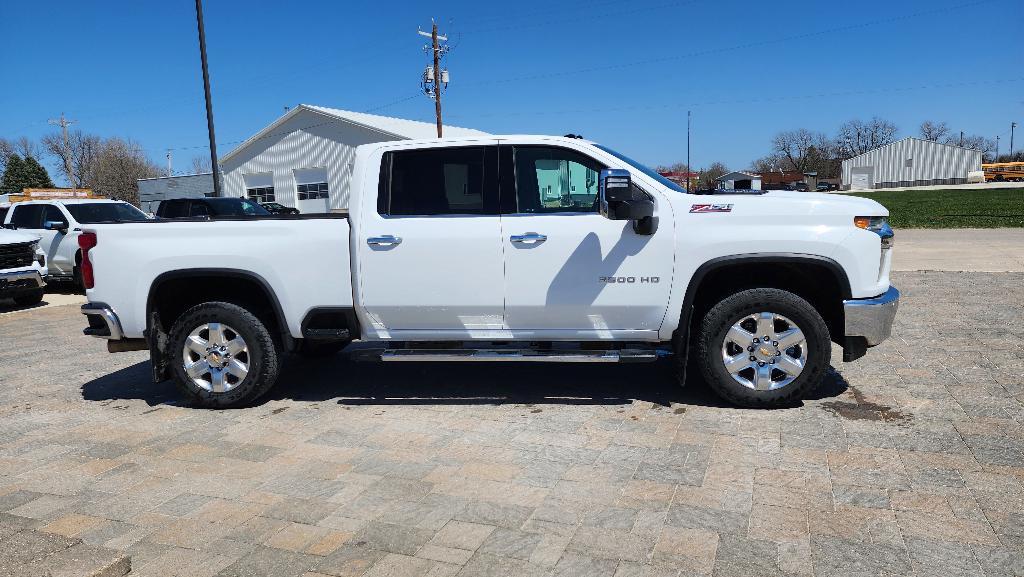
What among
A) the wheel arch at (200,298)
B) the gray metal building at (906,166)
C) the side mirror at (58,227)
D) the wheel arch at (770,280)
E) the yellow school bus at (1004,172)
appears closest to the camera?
the wheel arch at (770,280)

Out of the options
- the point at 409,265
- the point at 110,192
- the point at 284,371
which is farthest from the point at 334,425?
the point at 110,192

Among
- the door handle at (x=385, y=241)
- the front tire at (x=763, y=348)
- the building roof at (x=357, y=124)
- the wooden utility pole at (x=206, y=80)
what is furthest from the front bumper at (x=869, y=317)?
the building roof at (x=357, y=124)

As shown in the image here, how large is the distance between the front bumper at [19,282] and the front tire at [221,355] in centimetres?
736

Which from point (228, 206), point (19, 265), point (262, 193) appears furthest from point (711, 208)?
point (262, 193)

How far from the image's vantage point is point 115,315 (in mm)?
5199

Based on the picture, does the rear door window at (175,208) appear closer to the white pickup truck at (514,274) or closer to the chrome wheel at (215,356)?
the white pickup truck at (514,274)

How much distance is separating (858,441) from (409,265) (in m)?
3.04

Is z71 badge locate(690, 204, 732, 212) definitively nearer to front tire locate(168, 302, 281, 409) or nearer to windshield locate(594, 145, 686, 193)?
windshield locate(594, 145, 686, 193)

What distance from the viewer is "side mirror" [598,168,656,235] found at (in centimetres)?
446

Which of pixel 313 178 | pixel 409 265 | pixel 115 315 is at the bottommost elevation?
pixel 115 315

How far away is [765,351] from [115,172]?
9413 cm

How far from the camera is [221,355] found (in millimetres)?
5184

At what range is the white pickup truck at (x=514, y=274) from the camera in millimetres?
4621

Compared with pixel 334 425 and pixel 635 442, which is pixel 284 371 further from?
pixel 635 442
